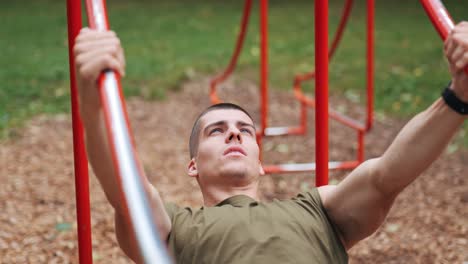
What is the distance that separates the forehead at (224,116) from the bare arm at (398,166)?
0.37m

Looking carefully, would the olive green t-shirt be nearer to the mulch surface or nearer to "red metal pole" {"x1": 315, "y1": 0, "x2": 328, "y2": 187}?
"red metal pole" {"x1": 315, "y1": 0, "x2": 328, "y2": 187}

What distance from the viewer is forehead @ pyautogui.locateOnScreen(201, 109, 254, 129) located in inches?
91.1

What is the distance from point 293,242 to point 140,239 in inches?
28.1

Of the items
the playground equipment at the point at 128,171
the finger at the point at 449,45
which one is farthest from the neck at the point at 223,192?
the finger at the point at 449,45

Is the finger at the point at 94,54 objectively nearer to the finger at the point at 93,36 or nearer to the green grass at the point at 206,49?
the finger at the point at 93,36

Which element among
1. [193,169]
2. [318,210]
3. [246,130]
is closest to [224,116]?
[246,130]

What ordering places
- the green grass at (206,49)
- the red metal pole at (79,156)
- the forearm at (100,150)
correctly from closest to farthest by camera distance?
the forearm at (100,150), the red metal pole at (79,156), the green grass at (206,49)

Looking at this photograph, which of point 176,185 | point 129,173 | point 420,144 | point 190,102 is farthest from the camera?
point 190,102

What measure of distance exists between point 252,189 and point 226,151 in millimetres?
145

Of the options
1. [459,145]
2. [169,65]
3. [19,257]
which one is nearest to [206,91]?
[169,65]

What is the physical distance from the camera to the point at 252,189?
222 cm

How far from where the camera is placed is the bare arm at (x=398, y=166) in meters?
1.68

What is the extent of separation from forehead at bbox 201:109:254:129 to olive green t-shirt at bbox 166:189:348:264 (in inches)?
11.5

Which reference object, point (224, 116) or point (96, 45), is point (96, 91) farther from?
point (224, 116)
